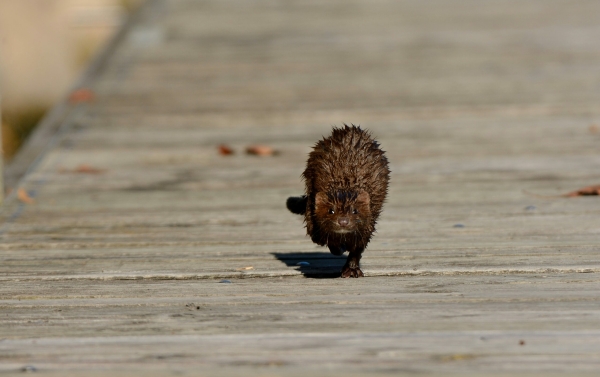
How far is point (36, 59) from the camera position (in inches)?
609

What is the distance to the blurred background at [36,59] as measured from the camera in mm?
14250

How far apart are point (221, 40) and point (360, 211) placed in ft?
28.1

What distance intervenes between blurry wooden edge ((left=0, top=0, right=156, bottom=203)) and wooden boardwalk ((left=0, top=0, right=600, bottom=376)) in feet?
0.15

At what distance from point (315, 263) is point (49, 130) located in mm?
4979

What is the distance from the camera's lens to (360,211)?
191 inches

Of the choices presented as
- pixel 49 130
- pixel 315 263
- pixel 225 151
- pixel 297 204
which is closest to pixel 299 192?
pixel 225 151

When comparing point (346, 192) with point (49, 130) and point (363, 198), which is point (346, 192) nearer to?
point (363, 198)

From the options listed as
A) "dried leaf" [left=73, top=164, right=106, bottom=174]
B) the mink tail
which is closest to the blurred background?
"dried leaf" [left=73, top=164, right=106, bottom=174]

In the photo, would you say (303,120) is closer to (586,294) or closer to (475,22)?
(475,22)

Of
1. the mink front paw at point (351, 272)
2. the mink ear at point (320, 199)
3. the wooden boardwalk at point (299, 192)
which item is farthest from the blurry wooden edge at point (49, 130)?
the mink front paw at point (351, 272)

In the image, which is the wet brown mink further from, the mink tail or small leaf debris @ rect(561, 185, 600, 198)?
small leaf debris @ rect(561, 185, 600, 198)

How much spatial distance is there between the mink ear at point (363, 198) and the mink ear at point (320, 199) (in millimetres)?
176

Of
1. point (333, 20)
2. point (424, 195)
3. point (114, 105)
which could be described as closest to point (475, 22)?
point (333, 20)

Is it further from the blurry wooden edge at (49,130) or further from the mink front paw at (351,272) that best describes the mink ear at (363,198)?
the blurry wooden edge at (49,130)
